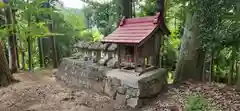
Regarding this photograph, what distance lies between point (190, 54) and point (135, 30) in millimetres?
1978

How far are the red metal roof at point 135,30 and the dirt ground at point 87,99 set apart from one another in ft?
5.29

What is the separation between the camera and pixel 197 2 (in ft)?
15.6

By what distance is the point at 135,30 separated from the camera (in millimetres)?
4988

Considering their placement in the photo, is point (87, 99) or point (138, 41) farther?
point (87, 99)

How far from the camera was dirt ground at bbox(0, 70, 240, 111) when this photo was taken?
4359mm

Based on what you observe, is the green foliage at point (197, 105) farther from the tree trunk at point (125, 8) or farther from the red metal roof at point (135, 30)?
the tree trunk at point (125, 8)

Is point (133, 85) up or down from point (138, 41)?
down

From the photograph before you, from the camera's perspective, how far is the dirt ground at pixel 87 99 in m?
4.36

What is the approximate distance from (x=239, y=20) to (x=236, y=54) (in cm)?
206

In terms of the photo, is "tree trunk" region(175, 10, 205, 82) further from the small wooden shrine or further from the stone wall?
the stone wall

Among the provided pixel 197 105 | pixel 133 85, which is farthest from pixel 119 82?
pixel 197 105

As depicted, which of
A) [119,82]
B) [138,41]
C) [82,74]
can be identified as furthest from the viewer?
[82,74]

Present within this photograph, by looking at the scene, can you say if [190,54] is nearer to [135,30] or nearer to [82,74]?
[135,30]

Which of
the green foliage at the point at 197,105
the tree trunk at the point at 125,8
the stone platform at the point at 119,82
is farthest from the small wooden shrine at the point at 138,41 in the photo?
the tree trunk at the point at 125,8
